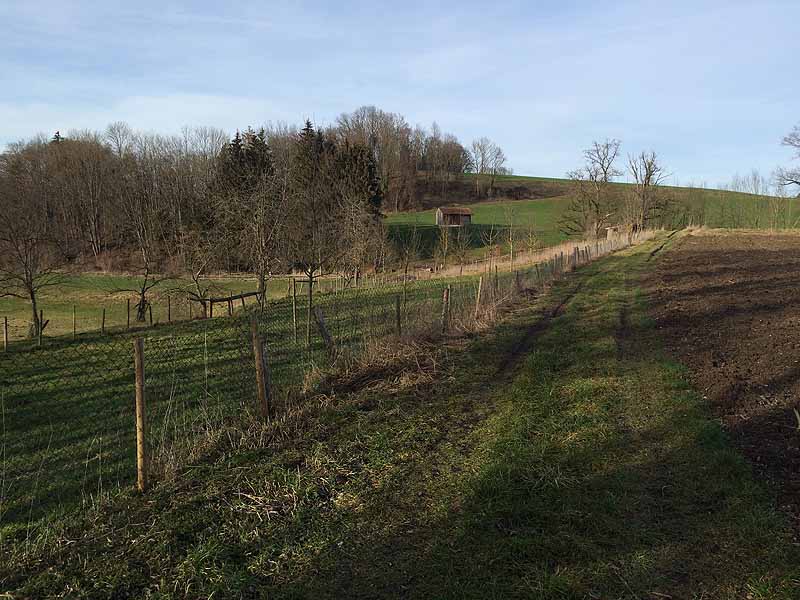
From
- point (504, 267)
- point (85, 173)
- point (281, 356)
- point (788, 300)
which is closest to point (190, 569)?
point (281, 356)

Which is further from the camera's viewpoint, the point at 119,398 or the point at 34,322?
the point at 34,322

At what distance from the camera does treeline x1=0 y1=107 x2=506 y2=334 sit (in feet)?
60.3

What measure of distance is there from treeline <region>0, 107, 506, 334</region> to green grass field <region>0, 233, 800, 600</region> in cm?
770

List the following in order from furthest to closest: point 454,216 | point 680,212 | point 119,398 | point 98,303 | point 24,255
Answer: point 454,216 < point 680,212 < point 98,303 < point 24,255 < point 119,398

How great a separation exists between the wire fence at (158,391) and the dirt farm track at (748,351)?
4.55m

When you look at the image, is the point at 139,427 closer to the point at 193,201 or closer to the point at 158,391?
the point at 158,391

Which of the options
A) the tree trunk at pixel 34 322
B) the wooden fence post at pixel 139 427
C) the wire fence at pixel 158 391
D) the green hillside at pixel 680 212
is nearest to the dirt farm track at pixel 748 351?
the wire fence at pixel 158 391

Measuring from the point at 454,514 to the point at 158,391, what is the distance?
27.7 ft

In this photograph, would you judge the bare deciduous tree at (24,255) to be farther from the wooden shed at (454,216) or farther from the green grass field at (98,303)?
the wooden shed at (454,216)

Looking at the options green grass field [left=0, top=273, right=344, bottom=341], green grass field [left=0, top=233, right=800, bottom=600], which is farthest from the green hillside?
green grass field [left=0, top=233, right=800, bottom=600]

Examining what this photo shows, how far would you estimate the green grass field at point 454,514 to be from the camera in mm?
3568

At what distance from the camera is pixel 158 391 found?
11008 mm

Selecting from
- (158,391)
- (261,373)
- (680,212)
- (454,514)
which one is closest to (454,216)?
(680,212)

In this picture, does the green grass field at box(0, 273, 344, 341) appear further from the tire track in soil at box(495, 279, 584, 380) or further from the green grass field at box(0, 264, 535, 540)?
the tire track in soil at box(495, 279, 584, 380)
